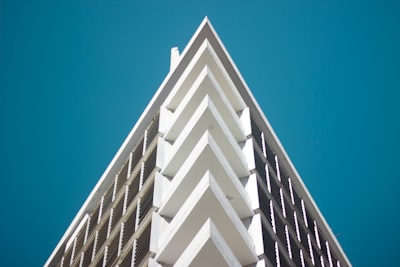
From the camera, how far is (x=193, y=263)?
21.5 meters

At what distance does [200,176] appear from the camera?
25.2 meters

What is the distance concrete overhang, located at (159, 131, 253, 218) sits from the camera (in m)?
24.8

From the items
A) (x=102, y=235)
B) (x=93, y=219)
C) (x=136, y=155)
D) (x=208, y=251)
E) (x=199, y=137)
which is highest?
(x=136, y=155)

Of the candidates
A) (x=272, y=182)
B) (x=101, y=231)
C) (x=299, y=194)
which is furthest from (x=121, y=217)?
(x=299, y=194)

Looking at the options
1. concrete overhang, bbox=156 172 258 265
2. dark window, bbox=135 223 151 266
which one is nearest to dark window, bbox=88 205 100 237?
dark window, bbox=135 223 151 266

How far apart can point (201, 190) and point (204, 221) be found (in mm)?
1270

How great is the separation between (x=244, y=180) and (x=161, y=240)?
15.7 ft

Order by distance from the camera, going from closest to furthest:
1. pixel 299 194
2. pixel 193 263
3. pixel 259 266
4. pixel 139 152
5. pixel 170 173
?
pixel 193 263 < pixel 259 266 < pixel 170 173 < pixel 139 152 < pixel 299 194

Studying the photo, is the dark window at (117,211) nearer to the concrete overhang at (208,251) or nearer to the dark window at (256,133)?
the dark window at (256,133)

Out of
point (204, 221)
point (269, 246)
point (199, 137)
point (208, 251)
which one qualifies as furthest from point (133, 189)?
point (208, 251)

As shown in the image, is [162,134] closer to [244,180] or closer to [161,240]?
[244,180]

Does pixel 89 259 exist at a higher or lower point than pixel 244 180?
lower

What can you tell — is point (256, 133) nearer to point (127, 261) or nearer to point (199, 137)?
point (199, 137)

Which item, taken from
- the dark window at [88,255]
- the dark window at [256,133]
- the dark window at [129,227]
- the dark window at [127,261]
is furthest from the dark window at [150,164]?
the dark window at [88,255]
